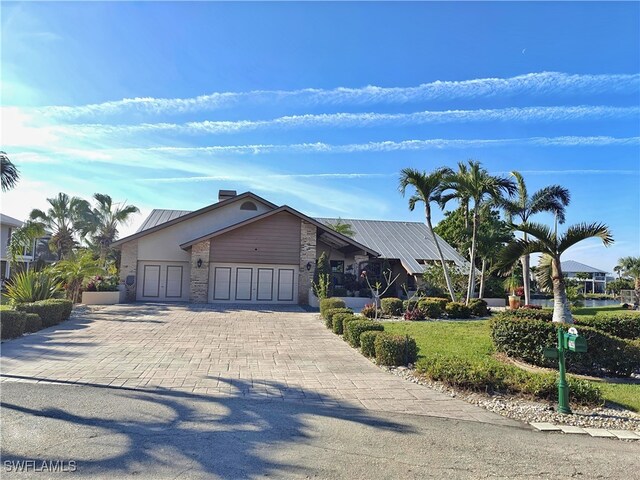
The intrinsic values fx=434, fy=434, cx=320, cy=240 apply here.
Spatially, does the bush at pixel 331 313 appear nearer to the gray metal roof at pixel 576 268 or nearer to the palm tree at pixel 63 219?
the palm tree at pixel 63 219

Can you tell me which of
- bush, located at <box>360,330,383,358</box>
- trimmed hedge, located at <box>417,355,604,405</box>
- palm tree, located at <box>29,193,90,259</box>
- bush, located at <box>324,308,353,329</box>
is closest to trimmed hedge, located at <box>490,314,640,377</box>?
trimmed hedge, located at <box>417,355,604,405</box>

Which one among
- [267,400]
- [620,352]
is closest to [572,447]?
[267,400]

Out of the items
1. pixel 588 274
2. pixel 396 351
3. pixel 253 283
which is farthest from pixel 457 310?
pixel 588 274

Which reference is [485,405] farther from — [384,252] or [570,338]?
[384,252]

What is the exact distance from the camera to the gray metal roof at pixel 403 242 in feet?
90.3

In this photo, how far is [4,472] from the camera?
11.7ft

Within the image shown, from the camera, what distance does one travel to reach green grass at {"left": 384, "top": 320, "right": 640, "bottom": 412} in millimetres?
6688

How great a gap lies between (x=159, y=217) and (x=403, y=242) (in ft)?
55.6

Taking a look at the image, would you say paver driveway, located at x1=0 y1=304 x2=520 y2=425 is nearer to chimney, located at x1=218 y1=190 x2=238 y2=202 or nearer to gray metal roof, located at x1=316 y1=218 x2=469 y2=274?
gray metal roof, located at x1=316 y1=218 x2=469 y2=274

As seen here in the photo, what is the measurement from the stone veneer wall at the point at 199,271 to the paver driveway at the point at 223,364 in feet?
29.1

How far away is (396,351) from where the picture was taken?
27.5 feet

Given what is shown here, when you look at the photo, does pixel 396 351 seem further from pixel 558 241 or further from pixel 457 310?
pixel 457 310

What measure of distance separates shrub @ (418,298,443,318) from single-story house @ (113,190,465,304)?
628cm

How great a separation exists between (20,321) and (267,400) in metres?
8.14
